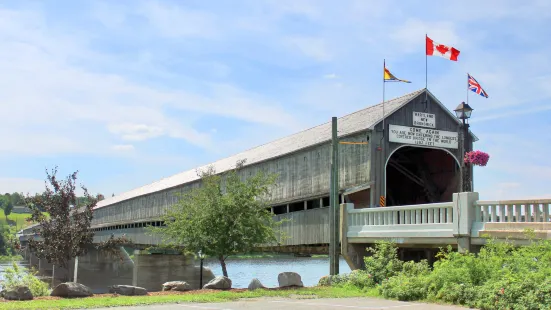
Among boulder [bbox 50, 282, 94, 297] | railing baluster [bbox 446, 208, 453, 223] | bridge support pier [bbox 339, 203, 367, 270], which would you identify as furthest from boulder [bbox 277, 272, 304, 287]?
boulder [bbox 50, 282, 94, 297]

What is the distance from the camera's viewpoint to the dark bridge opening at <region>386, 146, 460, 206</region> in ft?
84.8

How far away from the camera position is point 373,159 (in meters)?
21.8

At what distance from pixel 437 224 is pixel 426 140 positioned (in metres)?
8.25

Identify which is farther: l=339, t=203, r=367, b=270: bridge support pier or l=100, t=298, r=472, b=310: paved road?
l=339, t=203, r=367, b=270: bridge support pier

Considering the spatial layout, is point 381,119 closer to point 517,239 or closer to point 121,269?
point 517,239

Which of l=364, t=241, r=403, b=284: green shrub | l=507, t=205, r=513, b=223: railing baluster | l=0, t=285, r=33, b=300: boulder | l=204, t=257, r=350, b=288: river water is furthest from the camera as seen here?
l=204, t=257, r=350, b=288: river water

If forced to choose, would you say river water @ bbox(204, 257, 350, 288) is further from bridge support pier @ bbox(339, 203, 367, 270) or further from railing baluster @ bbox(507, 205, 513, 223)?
railing baluster @ bbox(507, 205, 513, 223)

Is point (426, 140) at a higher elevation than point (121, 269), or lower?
higher

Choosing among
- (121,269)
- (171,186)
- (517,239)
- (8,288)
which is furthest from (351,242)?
(121,269)

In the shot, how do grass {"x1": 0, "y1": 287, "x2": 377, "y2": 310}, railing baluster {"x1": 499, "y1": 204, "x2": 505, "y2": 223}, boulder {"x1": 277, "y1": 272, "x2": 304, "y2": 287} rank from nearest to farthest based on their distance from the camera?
grass {"x1": 0, "y1": 287, "x2": 377, "y2": 310}
railing baluster {"x1": 499, "y1": 204, "x2": 505, "y2": 223}
boulder {"x1": 277, "y1": 272, "x2": 304, "y2": 287}

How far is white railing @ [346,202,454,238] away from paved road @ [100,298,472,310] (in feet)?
11.0

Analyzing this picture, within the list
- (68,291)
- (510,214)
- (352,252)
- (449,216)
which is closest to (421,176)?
(352,252)

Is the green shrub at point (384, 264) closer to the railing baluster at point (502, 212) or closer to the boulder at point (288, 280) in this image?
the boulder at point (288, 280)

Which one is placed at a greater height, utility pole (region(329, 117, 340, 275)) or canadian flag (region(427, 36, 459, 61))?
canadian flag (region(427, 36, 459, 61))
